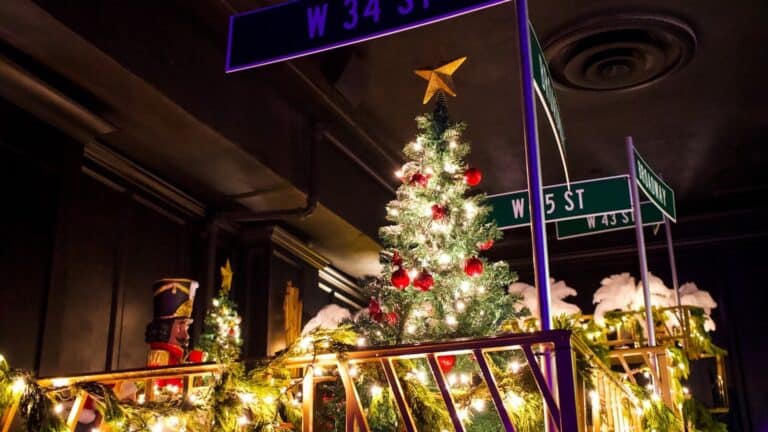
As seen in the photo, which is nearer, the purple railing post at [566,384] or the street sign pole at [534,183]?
the purple railing post at [566,384]

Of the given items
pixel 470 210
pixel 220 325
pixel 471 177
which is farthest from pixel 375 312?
pixel 220 325

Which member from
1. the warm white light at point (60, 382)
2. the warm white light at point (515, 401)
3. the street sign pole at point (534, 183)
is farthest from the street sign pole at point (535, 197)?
the warm white light at point (60, 382)

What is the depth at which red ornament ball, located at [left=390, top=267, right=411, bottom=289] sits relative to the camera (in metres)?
3.70

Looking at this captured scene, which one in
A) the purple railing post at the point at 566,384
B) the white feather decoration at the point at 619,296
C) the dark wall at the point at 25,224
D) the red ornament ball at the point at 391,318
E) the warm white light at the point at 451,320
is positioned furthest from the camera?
the white feather decoration at the point at 619,296

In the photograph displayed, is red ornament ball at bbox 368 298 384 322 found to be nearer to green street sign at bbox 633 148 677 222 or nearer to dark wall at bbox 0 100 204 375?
green street sign at bbox 633 148 677 222

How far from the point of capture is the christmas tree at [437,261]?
3783mm

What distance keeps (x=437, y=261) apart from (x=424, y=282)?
0.76ft

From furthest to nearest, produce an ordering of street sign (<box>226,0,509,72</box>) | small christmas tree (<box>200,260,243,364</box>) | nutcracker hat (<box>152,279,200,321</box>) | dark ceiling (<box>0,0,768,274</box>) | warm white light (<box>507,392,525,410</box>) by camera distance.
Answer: small christmas tree (<box>200,260,243,364</box>)
dark ceiling (<box>0,0,768,274</box>)
nutcracker hat (<box>152,279,200,321</box>)
warm white light (<box>507,392,525,410</box>)
street sign (<box>226,0,509,72</box>)

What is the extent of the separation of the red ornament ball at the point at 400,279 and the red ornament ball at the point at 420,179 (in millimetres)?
517

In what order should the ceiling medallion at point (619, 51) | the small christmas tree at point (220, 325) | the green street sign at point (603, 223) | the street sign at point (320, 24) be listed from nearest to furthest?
the street sign at point (320, 24)
the green street sign at point (603, 223)
the ceiling medallion at point (619, 51)
the small christmas tree at point (220, 325)

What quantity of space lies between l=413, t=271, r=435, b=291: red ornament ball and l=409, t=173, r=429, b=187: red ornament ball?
1.71ft

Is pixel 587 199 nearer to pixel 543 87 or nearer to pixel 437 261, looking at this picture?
pixel 437 261

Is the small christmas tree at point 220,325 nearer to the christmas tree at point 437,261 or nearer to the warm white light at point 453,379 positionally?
the christmas tree at point 437,261

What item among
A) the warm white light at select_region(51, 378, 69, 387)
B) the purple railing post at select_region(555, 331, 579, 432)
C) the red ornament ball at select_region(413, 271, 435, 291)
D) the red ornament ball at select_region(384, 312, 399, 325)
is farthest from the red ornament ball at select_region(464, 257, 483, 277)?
the warm white light at select_region(51, 378, 69, 387)
